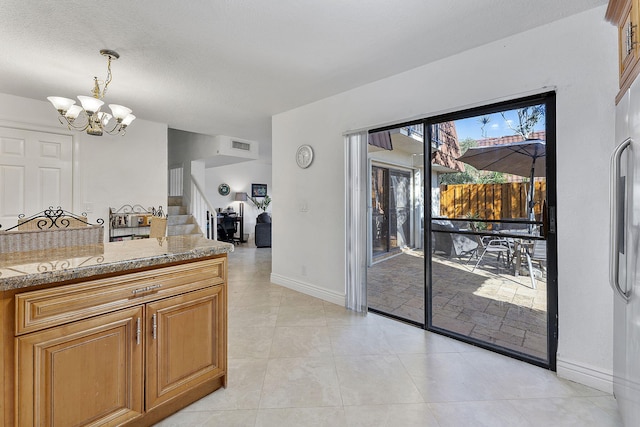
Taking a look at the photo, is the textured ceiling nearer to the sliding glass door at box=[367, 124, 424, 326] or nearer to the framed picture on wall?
the sliding glass door at box=[367, 124, 424, 326]

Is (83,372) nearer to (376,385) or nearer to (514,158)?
(376,385)

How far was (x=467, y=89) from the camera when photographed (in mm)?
2482

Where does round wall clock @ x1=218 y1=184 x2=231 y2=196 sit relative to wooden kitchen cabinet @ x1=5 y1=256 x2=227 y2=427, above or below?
above

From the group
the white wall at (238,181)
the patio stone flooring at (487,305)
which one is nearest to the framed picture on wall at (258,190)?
the white wall at (238,181)

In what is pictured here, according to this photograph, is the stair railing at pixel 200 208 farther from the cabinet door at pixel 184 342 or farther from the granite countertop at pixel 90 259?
the cabinet door at pixel 184 342

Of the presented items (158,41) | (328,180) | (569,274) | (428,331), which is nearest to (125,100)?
(158,41)

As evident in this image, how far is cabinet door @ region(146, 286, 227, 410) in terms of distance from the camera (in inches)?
59.2

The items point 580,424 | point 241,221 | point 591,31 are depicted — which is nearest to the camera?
point 580,424

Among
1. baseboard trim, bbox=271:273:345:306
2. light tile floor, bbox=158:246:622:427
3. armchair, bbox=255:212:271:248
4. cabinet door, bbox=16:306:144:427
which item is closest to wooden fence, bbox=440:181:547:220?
light tile floor, bbox=158:246:622:427

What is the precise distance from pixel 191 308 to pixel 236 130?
4.32 meters

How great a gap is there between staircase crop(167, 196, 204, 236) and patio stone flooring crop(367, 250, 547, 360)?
4.17 m

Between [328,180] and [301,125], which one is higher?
[301,125]

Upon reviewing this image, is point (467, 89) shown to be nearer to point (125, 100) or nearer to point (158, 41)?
point (158, 41)

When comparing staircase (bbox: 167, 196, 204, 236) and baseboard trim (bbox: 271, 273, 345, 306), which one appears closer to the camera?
baseboard trim (bbox: 271, 273, 345, 306)
